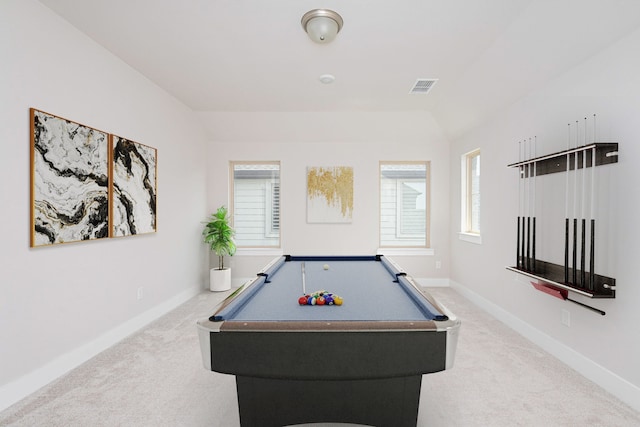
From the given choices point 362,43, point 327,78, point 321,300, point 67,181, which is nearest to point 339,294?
point 321,300

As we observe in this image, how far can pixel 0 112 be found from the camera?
194 centimetres

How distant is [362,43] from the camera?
2.67 m

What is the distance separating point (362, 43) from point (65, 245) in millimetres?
2858

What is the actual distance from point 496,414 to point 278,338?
4.95 ft

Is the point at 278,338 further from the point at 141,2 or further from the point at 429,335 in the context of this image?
the point at 141,2

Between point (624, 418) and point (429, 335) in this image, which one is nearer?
point (429, 335)

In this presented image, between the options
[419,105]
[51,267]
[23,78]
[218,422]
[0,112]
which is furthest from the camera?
[419,105]

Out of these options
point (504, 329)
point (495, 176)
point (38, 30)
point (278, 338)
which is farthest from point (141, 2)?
point (504, 329)

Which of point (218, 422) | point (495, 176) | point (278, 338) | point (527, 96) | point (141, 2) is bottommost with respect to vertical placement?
point (218, 422)

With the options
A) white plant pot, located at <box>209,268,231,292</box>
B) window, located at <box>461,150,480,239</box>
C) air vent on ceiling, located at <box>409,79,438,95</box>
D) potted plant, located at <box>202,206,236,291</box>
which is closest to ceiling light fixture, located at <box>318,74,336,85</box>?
air vent on ceiling, located at <box>409,79,438,95</box>

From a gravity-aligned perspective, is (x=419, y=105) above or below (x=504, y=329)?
above

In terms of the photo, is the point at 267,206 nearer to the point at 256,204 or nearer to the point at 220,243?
the point at 256,204

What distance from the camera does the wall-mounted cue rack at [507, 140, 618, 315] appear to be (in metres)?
2.09

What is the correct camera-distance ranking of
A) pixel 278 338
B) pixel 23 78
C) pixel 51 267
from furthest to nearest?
pixel 51 267, pixel 23 78, pixel 278 338
